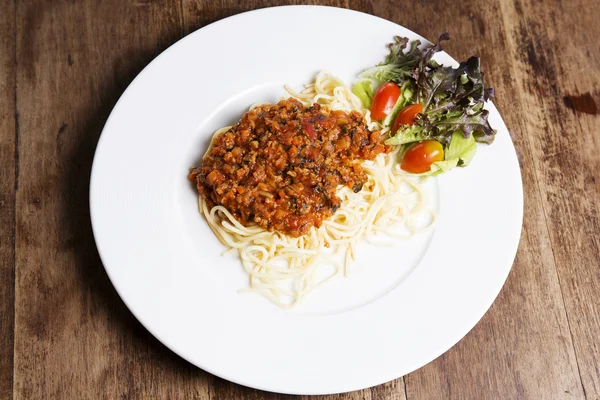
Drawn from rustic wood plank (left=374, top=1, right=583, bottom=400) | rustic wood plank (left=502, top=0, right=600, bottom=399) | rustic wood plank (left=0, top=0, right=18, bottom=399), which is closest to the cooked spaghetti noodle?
rustic wood plank (left=374, top=1, right=583, bottom=400)

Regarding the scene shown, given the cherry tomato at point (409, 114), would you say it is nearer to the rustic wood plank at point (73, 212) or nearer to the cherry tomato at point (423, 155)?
the cherry tomato at point (423, 155)

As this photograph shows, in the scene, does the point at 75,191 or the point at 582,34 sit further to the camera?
the point at 582,34

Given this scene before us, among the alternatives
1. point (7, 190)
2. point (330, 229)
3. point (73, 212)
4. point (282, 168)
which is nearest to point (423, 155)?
point (330, 229)

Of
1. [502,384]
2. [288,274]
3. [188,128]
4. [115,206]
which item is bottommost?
[502,384]

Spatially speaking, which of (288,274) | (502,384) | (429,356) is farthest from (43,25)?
(502,384)

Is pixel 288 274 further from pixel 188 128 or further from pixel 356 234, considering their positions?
pixel 188 128

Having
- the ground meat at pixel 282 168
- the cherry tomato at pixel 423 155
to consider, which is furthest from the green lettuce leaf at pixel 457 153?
the ground meat at pixel 282 168
